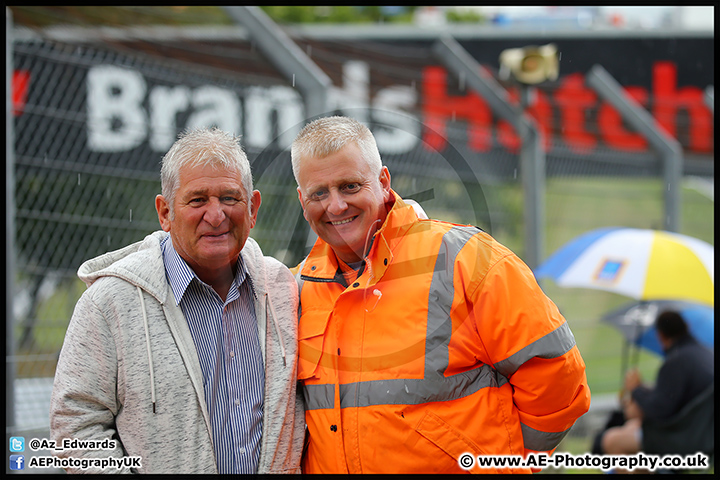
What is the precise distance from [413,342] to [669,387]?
3835 millimetres

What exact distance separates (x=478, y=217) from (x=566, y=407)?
0.92 meters

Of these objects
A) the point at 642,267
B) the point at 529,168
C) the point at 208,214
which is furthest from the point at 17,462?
the point at 642,267

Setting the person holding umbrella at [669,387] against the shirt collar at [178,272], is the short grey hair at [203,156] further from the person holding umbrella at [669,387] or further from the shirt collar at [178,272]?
the person holding umbrella at [669,387]

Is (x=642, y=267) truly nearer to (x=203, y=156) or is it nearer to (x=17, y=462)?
(x=203, y=156)

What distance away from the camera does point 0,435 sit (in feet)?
9.32

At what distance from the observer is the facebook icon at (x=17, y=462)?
8.66 feet

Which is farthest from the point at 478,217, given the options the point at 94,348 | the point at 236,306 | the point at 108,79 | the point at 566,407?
the point at 108,79

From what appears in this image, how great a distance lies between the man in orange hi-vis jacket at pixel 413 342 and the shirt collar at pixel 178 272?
267 mm

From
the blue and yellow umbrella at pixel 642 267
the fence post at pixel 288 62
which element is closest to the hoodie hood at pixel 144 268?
the fence post at pixel 288 62

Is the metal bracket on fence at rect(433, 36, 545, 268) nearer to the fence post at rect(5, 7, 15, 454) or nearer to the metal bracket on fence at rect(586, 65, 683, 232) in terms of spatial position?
the metal bracket on fence at rect(586, 65, 683, 232)

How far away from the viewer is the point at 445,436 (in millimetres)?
2152

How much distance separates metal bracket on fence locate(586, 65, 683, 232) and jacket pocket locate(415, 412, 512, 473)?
17.5 ft

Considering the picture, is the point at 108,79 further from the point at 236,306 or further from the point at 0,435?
the point at 236,306
